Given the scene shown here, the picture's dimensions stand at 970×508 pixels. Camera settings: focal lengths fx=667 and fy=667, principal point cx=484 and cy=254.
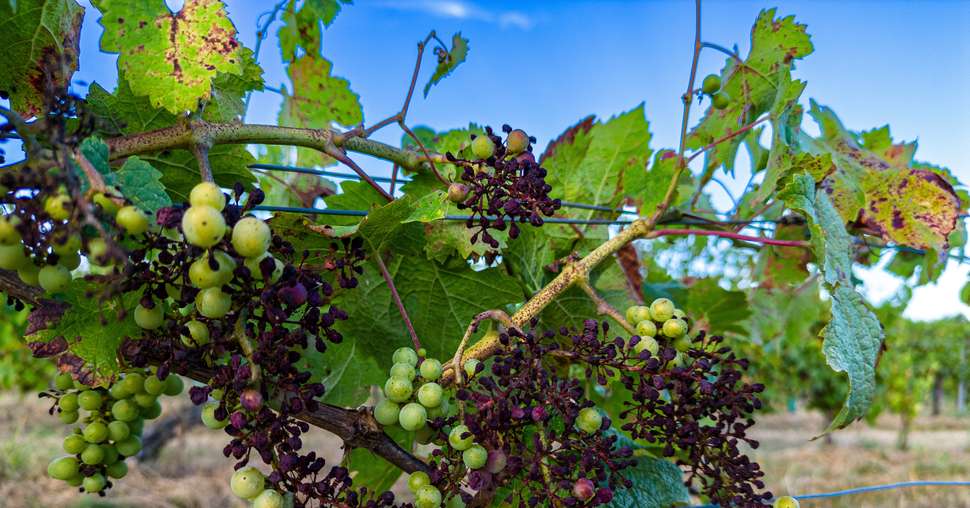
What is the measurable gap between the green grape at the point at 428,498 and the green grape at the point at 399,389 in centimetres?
14

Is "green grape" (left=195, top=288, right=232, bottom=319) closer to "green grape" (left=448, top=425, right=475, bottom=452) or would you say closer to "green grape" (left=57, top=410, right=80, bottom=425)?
"green grape" (left=448, top=425, right=475, bottom=452)

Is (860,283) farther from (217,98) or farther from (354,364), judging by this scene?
(217,98)

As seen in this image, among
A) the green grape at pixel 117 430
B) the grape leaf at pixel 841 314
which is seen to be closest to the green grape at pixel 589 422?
the grape leaf at pixel 841 314

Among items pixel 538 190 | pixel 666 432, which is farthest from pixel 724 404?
pixel 538 190

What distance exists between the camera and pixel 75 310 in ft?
3.42

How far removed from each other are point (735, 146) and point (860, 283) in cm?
57

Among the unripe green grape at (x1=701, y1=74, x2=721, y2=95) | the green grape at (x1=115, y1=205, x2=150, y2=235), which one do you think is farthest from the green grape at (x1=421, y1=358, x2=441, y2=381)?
the unripe green grape at (x1=701, y1=74, x2=721, y2=95)

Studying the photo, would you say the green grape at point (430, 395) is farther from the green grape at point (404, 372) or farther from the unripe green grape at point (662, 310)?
the unripe green grape at point (662, 310)

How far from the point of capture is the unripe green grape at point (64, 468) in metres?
1.26

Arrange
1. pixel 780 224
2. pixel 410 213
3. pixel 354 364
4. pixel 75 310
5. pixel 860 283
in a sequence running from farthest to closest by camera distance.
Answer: pixel 780 224 < pixel 860 283 < pixel 354 364 < pixel 410 213 < pixel 75 310

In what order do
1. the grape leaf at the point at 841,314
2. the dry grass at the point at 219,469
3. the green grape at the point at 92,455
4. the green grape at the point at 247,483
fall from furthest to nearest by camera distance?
the dry grass at the point at 219,469
the green grape at the point at 92,455
the grape leaf at the point at 841,314
the green grape at the point at 247,483

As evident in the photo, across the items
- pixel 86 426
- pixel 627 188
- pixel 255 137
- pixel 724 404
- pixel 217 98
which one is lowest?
pixel 86 426

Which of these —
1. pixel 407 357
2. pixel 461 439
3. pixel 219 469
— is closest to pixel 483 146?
pixel 407 357

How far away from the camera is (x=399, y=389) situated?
1033 millimetres
